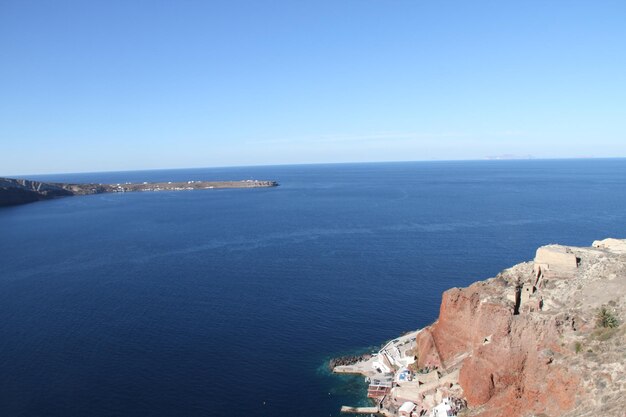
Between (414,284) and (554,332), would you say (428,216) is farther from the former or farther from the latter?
(554,332)

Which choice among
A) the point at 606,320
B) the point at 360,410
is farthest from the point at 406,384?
the point at 606,320

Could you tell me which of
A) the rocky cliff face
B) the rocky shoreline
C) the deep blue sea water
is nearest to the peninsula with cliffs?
the rocky cliff face

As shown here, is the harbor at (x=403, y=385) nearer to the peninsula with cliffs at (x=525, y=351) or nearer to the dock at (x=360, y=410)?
the dock at (x=360, y=410)

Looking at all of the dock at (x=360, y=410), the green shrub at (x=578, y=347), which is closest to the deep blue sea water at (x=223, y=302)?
the dock at (x=360, y=410)

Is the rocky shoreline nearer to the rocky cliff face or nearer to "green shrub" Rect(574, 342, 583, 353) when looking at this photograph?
the rocky cliff face

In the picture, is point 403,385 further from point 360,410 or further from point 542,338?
point 542,338
